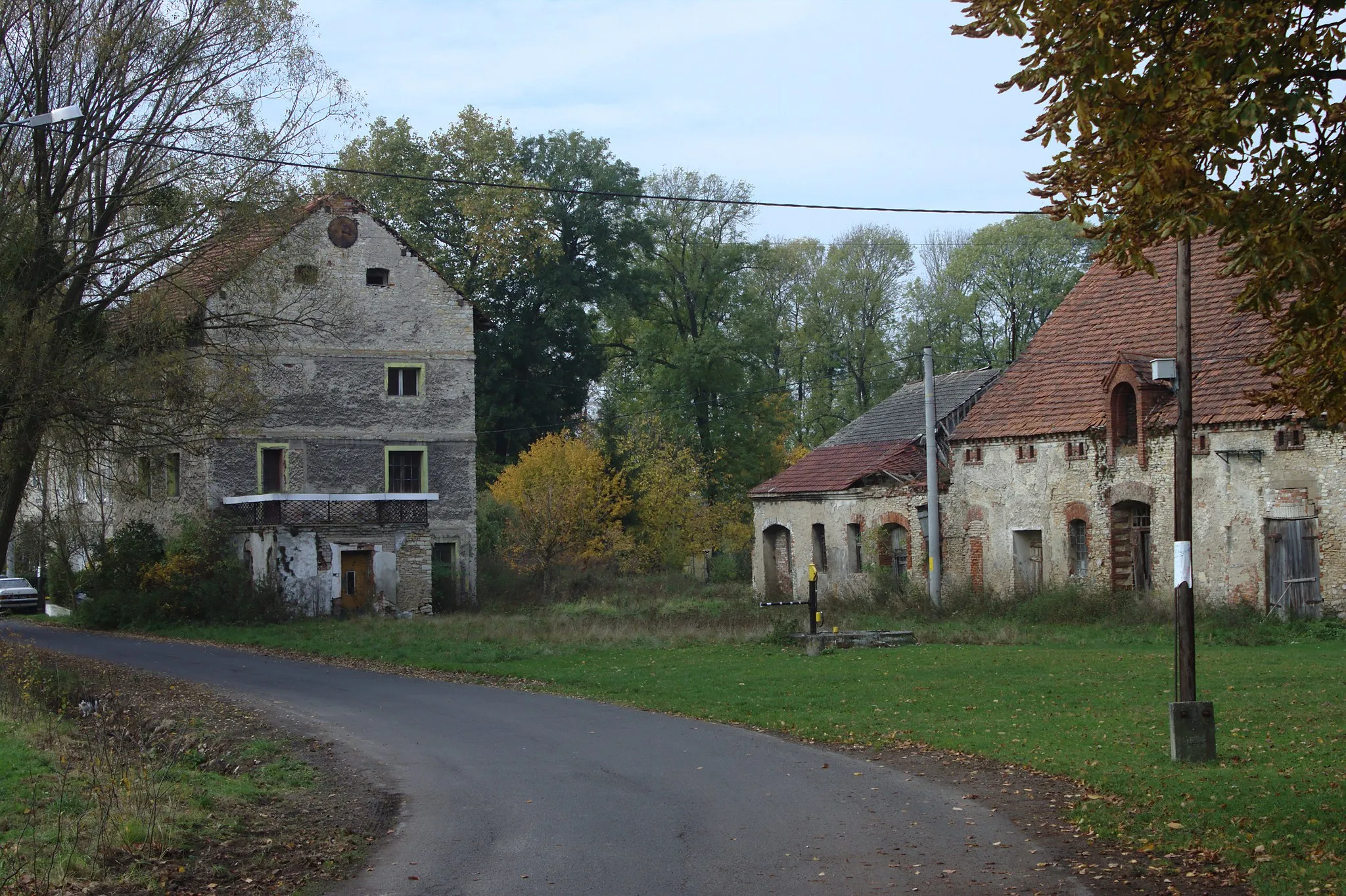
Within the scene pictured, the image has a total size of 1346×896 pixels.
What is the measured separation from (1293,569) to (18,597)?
37.5 metres

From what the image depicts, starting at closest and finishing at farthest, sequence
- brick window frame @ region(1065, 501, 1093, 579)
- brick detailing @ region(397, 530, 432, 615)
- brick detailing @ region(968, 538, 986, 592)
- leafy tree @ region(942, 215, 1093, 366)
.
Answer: brick window frame @ region(1065, 501, 1093, 579) → brick detailing @ region(968, 538, 986, 592) → brick detailing @ region(397, 530, 432, 615) → leafy tree @ region(942, 215, 1093, 366)

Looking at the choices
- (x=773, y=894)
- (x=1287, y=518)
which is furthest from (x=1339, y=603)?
(x=773, y=894)

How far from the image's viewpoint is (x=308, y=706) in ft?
60.6

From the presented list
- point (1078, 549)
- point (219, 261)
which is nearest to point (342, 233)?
point (219, 261)

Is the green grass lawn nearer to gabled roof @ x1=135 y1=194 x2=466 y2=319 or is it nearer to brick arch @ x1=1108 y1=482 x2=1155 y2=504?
brick arch @ x1=1108 y1=482 x2=1155 y2=504

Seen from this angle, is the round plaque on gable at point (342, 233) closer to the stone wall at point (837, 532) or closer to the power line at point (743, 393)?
the stone wall at point (837, 532)

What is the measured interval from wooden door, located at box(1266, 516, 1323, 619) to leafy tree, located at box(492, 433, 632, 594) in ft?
78.0

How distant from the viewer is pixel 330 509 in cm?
3659

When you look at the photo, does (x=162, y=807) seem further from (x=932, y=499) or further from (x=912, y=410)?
(x=912, y=410)

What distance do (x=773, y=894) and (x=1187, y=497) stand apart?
21.6 ft

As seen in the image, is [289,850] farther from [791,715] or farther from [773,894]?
[791,715]

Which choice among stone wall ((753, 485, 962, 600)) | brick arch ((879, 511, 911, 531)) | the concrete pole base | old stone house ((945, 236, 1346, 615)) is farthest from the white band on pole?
brick arch ((879, 511, 911, 531))

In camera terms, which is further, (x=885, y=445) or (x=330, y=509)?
(x=885, y=445)

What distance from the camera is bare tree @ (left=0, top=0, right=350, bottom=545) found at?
21000 millimetres
